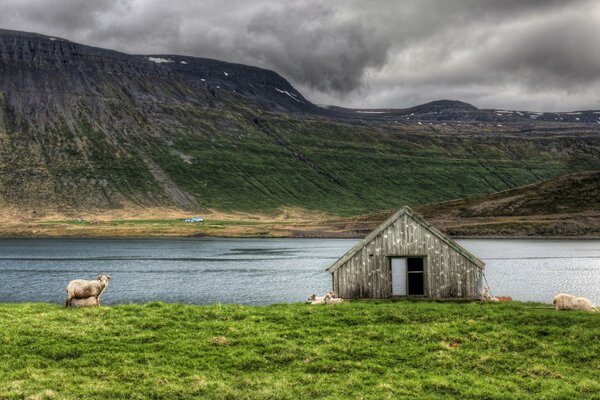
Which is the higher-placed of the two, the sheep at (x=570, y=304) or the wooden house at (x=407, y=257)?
the wooden house at (x=407, y=257)

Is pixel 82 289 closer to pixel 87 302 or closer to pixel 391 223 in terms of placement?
pixel 87 302

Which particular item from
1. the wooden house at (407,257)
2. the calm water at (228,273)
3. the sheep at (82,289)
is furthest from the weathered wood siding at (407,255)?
the calm water at (228,273)

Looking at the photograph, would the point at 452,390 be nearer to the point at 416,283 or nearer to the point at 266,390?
the point at 266,390

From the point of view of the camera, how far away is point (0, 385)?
18.6 meters

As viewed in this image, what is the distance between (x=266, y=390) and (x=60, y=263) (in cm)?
8733

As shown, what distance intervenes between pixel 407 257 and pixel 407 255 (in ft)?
0.96

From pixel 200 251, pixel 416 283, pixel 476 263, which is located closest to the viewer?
pixel 476 263

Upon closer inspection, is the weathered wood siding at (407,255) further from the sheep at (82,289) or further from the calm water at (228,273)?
the calm water at (228,273)

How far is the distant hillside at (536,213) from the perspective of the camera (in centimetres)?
15888

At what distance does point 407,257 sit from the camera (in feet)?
115

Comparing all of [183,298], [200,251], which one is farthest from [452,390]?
[200,251]

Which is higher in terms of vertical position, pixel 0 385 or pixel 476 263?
pixel 476 263

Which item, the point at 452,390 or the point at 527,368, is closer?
the point at 452,390

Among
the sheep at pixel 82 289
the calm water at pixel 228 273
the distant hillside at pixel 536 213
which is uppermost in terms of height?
the distant hillside at pixel 536 213
